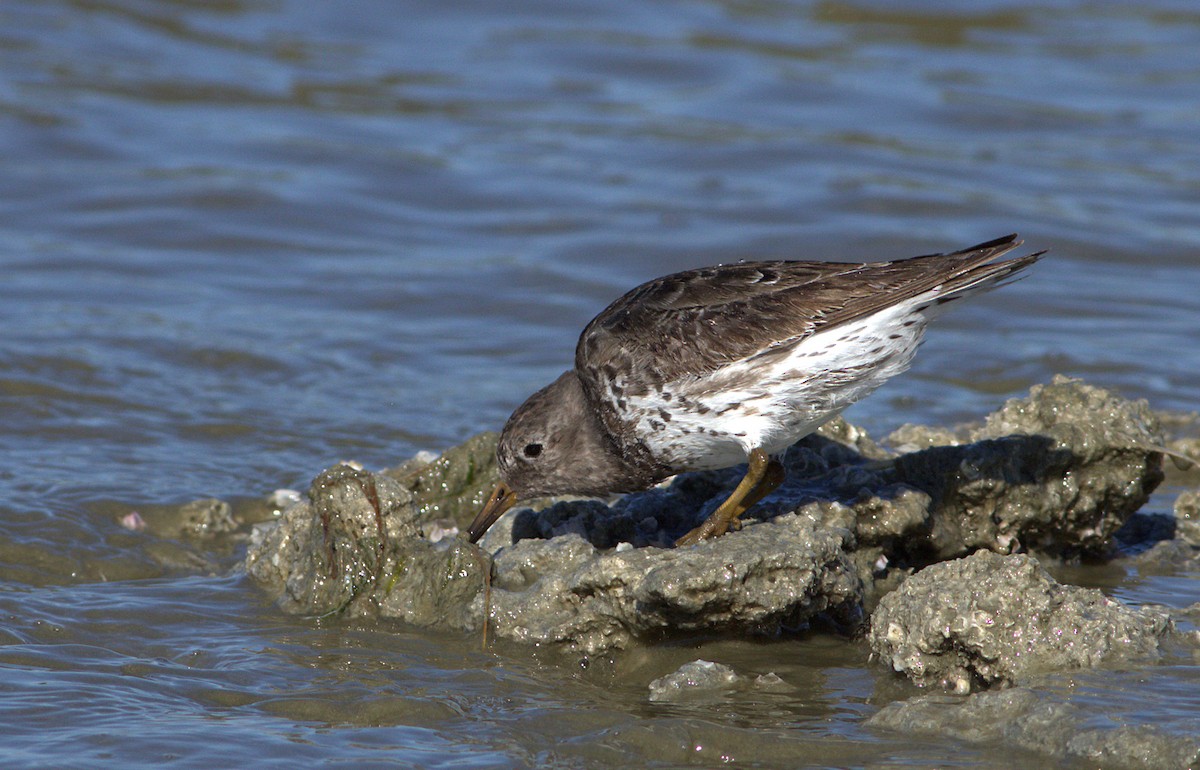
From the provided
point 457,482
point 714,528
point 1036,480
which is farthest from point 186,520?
point 1036,480

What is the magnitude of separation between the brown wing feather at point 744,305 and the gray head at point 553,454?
266 millimetres

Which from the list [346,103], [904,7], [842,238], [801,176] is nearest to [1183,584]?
[842,238]

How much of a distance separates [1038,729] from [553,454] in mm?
2741

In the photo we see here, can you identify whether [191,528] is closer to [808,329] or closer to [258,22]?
[808,329]

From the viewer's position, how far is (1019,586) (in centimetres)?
535

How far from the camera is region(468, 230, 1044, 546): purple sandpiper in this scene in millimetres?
6254

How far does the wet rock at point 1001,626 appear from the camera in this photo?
5.27 meters

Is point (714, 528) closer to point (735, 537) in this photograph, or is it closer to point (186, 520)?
point (735, 537)

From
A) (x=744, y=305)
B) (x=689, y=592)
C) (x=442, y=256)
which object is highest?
(x=442, y=256)

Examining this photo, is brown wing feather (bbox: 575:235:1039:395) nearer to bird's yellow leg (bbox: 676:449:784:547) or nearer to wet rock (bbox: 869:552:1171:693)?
bird's yellow leg (bbox: 676:449:784:547)

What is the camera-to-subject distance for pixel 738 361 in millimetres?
6355

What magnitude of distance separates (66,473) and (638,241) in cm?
607

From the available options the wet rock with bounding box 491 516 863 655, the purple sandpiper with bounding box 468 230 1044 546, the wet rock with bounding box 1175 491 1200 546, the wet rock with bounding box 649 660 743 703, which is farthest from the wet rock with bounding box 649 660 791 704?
the wet rock with bounding box 1175 491 1200 546

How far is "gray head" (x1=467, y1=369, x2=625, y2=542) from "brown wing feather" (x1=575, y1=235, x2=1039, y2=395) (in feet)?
0.87
